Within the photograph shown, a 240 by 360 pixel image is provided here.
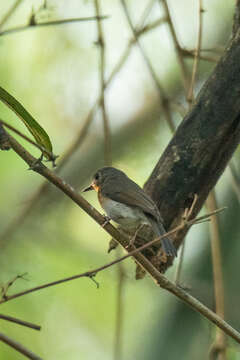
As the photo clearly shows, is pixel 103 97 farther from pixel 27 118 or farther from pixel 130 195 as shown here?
pixel 27 118

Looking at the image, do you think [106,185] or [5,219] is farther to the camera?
[5,219]

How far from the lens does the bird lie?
11.2 ft

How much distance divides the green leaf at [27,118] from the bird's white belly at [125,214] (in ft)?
5.19

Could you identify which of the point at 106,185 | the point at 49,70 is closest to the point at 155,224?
the point at 106,185

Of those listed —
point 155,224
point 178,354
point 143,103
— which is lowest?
point 178,354

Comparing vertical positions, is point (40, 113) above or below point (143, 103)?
above

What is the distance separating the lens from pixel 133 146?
5766 mm

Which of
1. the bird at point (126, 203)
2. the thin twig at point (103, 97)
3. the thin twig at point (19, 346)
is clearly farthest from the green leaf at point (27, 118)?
the thin twig at point (103, 97)

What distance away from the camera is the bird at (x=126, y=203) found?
3.42 meters

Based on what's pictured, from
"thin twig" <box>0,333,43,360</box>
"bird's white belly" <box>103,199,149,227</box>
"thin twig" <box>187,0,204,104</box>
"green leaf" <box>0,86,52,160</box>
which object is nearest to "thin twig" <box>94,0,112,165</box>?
"bird's white belly" <box>103,199,149,227</box>

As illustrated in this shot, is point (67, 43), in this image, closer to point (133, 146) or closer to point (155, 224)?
point (133, 146)

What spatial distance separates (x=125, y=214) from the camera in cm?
401

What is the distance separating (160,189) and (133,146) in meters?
2.36

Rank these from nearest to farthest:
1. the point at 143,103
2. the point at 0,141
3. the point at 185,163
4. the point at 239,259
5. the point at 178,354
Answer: the point at 0,141
the point at 185,163
the point at 178,354
the point at 239,259
the point at 143,103
